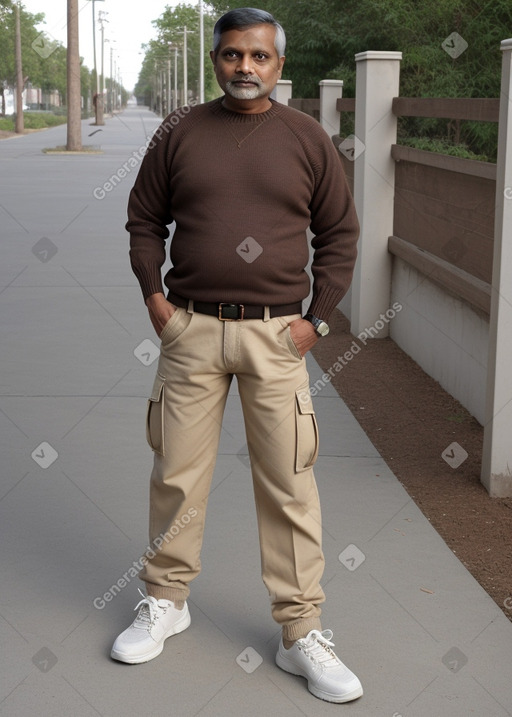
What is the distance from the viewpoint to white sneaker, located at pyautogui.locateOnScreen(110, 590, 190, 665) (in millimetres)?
3557

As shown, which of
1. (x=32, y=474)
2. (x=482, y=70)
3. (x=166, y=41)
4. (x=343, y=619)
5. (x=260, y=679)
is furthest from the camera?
(x=166, y=41)

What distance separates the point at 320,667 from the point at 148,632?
57cm

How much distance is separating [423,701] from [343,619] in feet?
1.91

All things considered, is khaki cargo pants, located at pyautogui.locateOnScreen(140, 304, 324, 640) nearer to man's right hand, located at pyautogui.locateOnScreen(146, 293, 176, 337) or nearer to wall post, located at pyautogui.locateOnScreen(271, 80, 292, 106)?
man's right hand, located at pyautogui.locateOnScreen(146, 293, 176, 337)

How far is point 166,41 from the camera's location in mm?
123688

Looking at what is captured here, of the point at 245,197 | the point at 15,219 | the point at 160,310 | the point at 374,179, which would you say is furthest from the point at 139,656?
the point at 15,219

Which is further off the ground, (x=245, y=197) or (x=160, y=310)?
(x=245, y=197)

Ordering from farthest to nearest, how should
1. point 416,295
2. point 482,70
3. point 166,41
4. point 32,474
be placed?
point 166,41, point 482,70, point 416,295, point 32,474

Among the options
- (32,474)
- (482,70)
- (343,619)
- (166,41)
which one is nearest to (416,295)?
(32,474)

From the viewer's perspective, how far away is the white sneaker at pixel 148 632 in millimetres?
→ 3557

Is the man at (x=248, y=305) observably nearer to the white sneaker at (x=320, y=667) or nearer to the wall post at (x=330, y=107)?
the white sneaker at (x=320, y=667)

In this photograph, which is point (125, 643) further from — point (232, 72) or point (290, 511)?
point (232, 72)

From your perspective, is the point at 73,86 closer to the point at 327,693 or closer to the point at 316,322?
the point at 316,322

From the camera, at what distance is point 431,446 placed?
19.4 ft
